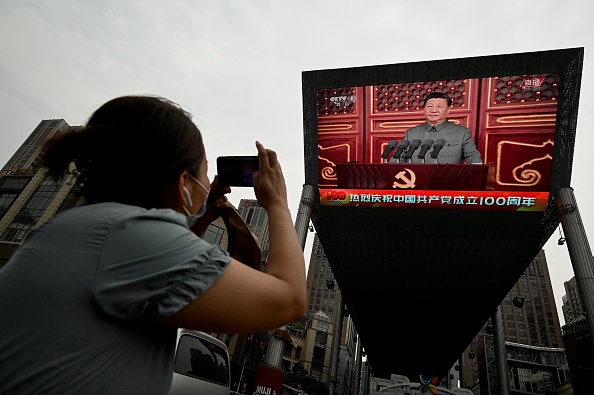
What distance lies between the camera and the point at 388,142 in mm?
12867

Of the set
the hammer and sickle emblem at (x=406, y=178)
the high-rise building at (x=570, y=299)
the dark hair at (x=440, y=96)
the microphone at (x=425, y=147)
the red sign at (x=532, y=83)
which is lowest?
the hammer and sickle emblem at (x=406, y=178)

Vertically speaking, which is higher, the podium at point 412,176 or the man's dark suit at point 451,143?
the man's dark suit at point 451,143

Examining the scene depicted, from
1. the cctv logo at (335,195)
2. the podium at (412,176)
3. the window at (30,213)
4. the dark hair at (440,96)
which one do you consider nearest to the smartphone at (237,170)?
the podium at (412,176)

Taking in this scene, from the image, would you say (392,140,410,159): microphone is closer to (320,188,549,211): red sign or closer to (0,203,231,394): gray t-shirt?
(320,188,549,211): red sign

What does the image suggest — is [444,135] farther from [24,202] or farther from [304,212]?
[24,202]

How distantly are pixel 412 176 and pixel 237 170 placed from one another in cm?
1215

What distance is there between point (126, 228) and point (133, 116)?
38 centimetres

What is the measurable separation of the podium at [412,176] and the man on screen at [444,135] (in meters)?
0.30

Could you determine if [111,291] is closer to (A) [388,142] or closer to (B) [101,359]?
(B) [101,359]

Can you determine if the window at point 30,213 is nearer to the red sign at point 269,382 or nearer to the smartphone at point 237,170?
the red sign at point 269,382

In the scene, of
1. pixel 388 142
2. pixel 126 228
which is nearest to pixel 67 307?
pixel 126 228

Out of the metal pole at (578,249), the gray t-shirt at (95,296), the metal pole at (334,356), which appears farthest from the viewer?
the metal pole at (334,356)

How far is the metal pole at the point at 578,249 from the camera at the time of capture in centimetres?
965

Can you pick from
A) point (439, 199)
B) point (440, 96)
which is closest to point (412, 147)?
point (440, 96)
